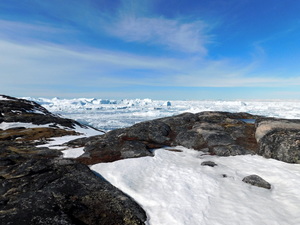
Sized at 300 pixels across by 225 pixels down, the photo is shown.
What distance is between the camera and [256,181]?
1434 cm

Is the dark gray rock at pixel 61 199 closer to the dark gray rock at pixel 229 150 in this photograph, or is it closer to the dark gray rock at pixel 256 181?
the dark gray rock at pixel 256 181

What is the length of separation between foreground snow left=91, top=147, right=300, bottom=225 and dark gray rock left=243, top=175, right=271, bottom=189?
0.48 metres

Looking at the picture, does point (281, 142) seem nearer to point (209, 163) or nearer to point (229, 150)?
point (229, 150)

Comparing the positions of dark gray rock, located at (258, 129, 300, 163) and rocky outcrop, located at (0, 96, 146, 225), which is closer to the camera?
rocky outcrop, located at (0, 96, 146, 225)

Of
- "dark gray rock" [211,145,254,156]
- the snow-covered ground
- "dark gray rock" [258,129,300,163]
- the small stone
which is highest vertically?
"dark gray rock" [258,129,300,163]

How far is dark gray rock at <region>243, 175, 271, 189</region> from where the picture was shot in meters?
14.0

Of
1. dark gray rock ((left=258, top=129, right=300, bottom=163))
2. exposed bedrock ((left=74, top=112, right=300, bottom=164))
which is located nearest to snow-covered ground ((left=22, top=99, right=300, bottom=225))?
dark gray rock ((left=258, top=129, right=300, bottom=163))

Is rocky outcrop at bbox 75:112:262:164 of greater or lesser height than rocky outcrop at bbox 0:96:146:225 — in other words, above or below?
above

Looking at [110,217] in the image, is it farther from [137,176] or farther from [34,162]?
[34,162]

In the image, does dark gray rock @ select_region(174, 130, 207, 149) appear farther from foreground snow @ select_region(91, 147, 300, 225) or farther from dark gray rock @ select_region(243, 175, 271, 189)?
dark gray rock @ select_region(243, 175, 271, 189)

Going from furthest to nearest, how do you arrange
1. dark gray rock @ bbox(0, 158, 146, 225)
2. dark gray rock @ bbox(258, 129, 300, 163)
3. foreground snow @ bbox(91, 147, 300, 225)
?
1. dark gray rock @ bbox(258, 129, 300, 163)
2. foreground snow @ bbox(91, 147, 300, 225)
3. dark gray rock @ bbox(0, 158, 146, 225)

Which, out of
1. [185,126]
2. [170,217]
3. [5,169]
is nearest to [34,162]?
[5,169]

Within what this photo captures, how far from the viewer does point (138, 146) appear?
22750 mm

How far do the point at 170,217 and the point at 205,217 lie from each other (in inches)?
82.6
